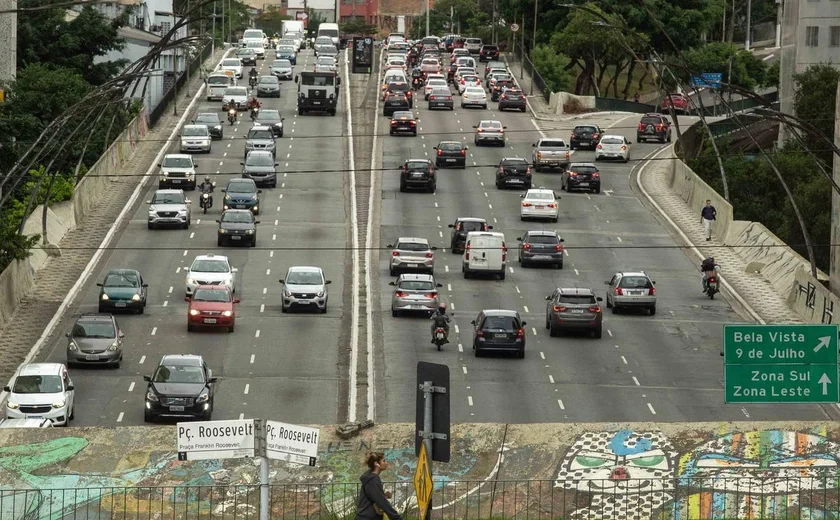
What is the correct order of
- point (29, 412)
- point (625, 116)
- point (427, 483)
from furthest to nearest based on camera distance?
point (625, 116) < point (29, 412) < point (427, 483)

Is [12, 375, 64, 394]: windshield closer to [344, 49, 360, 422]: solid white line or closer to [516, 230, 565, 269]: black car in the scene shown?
[344, 49, 360, 422]: solid white line

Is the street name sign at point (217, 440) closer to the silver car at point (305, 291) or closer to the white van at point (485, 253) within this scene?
the silver car at point (305, 291)

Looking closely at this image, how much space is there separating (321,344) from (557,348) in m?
→ 7.08

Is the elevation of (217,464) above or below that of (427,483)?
below

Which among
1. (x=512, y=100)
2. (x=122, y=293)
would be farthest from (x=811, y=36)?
(x=122, y=293)

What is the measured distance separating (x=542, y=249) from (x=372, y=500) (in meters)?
41.9

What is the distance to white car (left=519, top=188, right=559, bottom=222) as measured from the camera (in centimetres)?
6850

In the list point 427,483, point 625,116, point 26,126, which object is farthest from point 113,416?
point 625,116

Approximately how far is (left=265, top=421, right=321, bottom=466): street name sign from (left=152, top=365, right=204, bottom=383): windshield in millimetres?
19712

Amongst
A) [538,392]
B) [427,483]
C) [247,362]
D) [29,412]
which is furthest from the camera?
[247,362]

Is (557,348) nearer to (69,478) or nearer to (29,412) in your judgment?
(29,412)

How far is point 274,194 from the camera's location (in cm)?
7506

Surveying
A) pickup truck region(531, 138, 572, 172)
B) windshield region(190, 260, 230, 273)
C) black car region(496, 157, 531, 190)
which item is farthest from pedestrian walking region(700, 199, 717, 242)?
windshield region(190, 260, 230, 273)

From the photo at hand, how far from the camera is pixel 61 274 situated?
5775 cm
